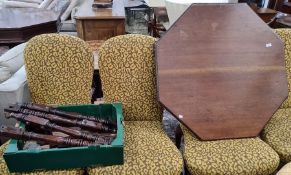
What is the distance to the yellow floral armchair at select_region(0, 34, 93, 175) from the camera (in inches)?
62.6

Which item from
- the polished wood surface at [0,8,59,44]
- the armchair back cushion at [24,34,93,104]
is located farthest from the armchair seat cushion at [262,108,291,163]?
the polished wood surface at [0,8,59,44]

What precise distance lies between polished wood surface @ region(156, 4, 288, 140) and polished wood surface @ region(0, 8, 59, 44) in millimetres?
1869

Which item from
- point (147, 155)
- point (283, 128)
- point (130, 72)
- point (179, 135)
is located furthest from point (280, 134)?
point (130, 72)

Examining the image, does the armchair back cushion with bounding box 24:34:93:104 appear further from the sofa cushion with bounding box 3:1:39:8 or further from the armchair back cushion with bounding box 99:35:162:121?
the sofa cushion with bounding box 3:1:39:8

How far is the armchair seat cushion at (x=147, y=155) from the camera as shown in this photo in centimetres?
131

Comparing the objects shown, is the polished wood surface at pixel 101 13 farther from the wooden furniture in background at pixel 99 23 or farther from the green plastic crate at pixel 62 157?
the green plastic crate at pixel 62 157

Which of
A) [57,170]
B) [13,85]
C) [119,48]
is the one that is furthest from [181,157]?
[13,85]

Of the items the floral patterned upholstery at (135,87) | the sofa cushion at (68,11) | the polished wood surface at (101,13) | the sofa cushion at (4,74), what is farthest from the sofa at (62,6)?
the floral patterned upholstery at (135,87)

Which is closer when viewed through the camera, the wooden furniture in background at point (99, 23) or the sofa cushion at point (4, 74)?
the sofa cushion at point (4, 74)

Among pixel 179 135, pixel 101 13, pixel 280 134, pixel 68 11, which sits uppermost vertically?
pixel 101 13

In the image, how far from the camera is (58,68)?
5.29 ft

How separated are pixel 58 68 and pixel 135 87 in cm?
50

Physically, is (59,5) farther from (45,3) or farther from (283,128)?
(283,128)

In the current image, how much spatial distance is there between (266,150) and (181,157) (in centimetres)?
50
